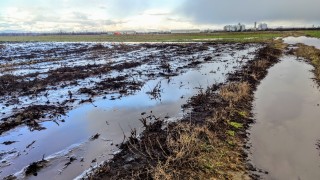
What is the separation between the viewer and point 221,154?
9273 millimetres

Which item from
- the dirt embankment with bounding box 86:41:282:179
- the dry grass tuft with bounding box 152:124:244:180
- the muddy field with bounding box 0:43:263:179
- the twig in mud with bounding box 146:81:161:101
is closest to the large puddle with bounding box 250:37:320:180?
the dirt embankment with bounding box 86:41:282:179

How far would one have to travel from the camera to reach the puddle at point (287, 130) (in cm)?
884

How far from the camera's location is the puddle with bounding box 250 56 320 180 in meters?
8.84

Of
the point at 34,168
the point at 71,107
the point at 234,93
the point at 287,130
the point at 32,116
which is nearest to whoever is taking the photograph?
the point at 34,168

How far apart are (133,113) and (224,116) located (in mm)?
4228

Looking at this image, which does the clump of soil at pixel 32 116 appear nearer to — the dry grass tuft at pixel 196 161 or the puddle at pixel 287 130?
the dry grass tuft at pixel 196 161

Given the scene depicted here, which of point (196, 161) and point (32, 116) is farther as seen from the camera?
point (32, 116)

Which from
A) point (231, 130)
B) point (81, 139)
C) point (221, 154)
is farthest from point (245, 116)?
Result: point (81, 139)

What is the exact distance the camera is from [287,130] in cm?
1189

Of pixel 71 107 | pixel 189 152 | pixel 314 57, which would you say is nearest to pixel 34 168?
pixel 189 152

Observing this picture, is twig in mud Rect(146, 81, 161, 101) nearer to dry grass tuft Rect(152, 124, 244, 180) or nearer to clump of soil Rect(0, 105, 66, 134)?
clump of soil Rect(0, 105, 66, 134)

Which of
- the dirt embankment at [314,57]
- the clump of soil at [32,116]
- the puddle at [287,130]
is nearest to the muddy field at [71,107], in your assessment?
the clump of soil at [32,116]

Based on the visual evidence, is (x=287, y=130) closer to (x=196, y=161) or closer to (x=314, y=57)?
(x=196, y=161)

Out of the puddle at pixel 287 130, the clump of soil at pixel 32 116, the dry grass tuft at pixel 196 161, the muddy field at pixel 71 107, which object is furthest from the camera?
the clump of soil at pixel 32 116
